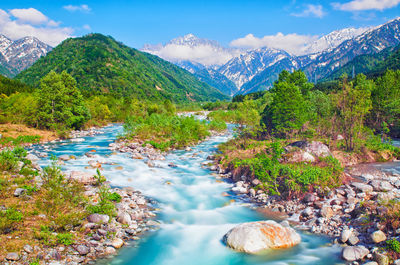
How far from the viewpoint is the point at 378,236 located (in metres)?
10.1

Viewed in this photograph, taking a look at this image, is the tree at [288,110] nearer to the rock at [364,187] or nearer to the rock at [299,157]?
the rock at [299,157]

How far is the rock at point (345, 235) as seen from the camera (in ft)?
35.8

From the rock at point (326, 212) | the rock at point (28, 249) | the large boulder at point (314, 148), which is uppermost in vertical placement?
the large boulder at point (314, 148)

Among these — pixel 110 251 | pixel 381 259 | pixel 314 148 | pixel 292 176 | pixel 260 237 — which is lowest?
pixel 110 251

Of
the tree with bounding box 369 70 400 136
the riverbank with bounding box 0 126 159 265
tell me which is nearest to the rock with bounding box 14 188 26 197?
the riverbank with bounding box 0 126 159 265

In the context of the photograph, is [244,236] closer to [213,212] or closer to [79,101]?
[213,212]

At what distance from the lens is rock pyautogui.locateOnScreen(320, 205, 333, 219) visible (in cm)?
1295

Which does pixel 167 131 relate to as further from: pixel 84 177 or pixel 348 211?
pixel 348 211

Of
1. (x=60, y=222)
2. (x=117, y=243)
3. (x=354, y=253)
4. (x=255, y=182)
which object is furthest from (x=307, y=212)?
(x=60, y=222)

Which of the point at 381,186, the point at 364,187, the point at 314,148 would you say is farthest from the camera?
the point at 314,148

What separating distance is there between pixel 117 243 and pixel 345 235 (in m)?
9.71

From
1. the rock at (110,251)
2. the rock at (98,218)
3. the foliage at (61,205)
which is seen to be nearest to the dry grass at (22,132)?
the foliage at (61,205)

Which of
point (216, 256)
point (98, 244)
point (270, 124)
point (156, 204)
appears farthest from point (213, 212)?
point (270, 124)

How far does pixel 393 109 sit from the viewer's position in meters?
41.3
